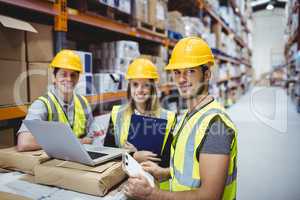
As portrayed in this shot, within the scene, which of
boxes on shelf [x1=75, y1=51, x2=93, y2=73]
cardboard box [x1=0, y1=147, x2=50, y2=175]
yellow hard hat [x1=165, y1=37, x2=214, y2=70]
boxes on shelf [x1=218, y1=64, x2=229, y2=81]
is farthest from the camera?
boxes on shelf [x1=218, y1=64, x2=229, y2=81]

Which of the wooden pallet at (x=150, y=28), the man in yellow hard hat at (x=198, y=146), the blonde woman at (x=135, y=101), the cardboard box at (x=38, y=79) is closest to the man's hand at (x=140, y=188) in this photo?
the man in yellow hard hat at (x=198, y=146)

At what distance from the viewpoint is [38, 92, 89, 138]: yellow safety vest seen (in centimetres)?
190

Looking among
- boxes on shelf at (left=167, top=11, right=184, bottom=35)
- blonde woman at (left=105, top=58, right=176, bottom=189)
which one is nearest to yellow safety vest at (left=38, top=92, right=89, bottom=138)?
blonde woman at (left=105, top=58, right=176, bottom=189)

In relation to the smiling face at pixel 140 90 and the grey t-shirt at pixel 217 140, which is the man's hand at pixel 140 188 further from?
the smiling face at pixel 140 90

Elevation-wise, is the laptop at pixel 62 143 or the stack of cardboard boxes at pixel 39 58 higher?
the stack of cardboard boxes at pixel 39 58

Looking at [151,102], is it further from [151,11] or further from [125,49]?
[151,11]

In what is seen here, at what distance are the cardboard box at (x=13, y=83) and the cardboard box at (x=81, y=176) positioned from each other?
0.76 meters

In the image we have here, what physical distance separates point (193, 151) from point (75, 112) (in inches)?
52.7

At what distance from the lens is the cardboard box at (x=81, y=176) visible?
1149 millimetres

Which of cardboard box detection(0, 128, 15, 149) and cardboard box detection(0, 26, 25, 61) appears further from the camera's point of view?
cardboard box detection(0, 128, 15, 149)

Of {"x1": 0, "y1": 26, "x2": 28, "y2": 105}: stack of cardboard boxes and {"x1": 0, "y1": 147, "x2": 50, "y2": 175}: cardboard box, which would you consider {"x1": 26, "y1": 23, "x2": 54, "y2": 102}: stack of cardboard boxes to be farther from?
{"x1": 0, "y1": 147, "x2": 50, "y2": 175}: cardboard box

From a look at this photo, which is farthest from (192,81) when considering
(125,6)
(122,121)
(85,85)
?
(125,6)

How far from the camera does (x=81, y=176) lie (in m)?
1.17

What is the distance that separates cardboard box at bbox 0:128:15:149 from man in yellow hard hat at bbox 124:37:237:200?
3.97 feet
